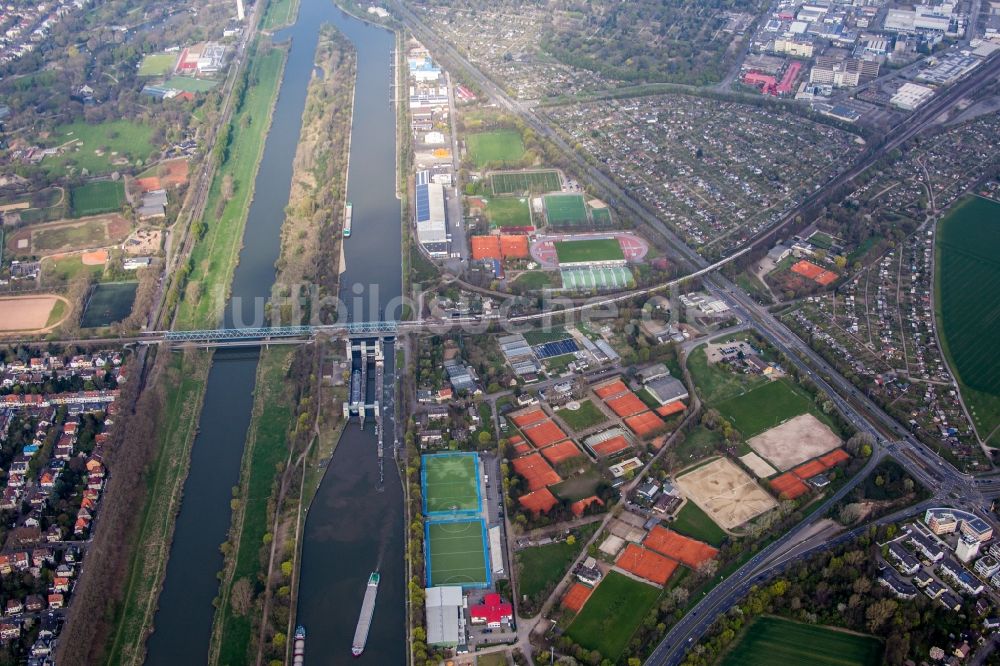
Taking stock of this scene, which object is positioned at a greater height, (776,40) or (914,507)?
(776,40)

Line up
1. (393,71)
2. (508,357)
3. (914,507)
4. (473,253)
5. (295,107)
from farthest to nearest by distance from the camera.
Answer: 1. (393,71)
2. (295,107)
3. (473,253)
4. (508,357)
5. (914,507)

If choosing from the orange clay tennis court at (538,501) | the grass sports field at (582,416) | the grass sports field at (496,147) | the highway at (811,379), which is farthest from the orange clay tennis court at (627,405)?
the grass sports field at (496,147)

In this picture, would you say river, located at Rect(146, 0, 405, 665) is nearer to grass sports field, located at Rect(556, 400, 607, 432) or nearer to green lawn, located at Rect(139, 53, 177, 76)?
grass sports field, located at Rect(556, 400, 607, 432)

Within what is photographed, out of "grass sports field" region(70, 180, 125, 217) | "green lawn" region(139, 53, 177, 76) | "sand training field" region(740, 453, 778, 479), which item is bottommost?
"sand training field" region(740, 453, 778, 479)

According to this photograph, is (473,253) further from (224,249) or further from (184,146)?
(184,146)

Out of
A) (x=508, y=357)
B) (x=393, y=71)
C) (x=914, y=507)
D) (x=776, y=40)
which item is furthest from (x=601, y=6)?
(x=914, y=507)

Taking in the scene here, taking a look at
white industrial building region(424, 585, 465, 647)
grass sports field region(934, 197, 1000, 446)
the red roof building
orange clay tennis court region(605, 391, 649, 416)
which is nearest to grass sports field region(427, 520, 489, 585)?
white industrial building region(424, 585, 465, 647)
